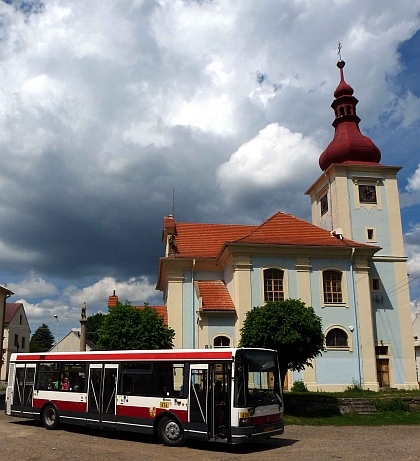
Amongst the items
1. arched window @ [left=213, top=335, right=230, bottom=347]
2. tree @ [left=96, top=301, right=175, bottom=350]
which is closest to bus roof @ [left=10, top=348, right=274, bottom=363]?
tree @ [left=96, top=301, right=175, bottom=350]

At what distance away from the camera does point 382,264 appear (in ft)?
101

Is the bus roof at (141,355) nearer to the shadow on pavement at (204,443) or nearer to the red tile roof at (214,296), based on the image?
the shadow on pavement at (204,443)

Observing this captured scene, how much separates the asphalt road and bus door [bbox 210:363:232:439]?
→ 53 centimetres

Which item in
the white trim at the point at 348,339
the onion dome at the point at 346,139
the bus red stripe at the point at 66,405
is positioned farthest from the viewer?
the onion dome at the point at 346,139

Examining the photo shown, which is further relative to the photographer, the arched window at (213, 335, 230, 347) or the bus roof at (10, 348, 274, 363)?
the arched window at (213, 335, 230, 347)

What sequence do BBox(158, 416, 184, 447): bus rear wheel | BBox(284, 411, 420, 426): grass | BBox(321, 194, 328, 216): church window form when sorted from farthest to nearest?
BBox(321, 194, 328, 216): church window, BBox(284, 411, 420, 426): grass, BBox(158, 416, 184, 447): bus rear wheel

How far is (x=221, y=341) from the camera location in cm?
2797

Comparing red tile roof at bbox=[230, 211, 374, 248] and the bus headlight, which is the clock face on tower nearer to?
red tile roof at bbox=[230, 211, 374, 248]

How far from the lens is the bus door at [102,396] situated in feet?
→ 47.1

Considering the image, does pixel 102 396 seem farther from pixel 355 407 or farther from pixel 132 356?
pixel 355 407

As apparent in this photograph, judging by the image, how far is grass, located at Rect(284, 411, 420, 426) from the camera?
1814cm

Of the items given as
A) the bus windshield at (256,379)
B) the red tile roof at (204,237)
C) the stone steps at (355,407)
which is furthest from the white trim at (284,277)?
the bus windshield at (256,379)

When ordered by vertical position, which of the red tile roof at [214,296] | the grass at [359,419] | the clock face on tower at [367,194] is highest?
the clock face on tower at [367,194]

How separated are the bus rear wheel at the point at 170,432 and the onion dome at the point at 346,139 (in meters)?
24.1
